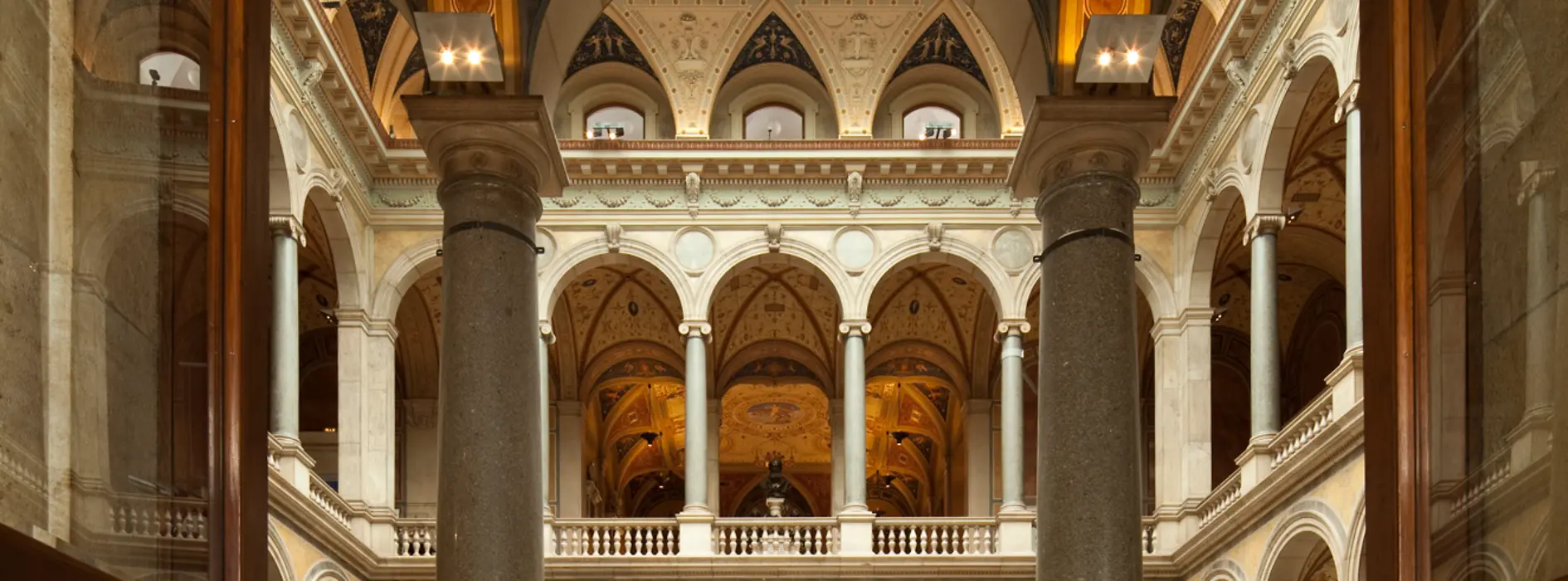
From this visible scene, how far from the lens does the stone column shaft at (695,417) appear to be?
23531 mm

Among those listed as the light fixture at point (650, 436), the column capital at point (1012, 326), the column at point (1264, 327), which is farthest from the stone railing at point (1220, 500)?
the light fixture at point (650, 436)

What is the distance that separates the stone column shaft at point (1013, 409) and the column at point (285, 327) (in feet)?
29.7

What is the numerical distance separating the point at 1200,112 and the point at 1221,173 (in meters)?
0.78

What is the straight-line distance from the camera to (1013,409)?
76.9ft

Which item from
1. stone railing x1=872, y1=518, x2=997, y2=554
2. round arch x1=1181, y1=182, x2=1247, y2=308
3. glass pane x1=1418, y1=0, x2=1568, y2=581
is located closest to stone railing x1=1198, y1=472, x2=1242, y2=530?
round arch x1=1181, y1=182, x2=1247, y2=308

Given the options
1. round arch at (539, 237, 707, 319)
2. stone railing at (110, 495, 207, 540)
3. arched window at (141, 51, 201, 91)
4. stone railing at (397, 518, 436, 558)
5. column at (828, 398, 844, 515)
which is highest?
round arch at (539, 237, 707, 319)

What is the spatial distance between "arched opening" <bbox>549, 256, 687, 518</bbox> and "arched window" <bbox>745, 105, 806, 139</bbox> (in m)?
2.43

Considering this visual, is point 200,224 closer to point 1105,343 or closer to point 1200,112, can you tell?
point 1105,343

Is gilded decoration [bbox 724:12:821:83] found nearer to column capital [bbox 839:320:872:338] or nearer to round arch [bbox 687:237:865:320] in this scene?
round arch [bbox 687:237:865:320]

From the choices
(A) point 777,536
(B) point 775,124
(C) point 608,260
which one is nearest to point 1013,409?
(A) point 777,536

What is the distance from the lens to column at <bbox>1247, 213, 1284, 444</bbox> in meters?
19.1

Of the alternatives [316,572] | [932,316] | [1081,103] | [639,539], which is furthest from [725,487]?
[1081,103]

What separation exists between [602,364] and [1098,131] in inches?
848

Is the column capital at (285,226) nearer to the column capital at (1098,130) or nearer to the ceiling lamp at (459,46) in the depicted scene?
the ceiling lamp at (459,46)
